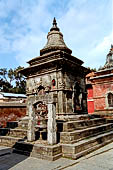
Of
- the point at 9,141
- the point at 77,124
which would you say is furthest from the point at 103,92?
the point at 9,141

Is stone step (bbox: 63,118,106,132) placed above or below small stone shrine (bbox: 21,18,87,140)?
below

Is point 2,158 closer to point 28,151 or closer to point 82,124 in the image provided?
point 28,151

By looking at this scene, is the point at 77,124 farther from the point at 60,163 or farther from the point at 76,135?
the point at 60,163

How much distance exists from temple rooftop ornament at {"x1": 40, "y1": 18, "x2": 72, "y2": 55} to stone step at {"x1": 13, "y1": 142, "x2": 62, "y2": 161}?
6.65m

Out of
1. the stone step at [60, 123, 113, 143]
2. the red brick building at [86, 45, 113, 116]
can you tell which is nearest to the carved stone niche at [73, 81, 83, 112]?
the stone step at [60, 123, 113, 143]

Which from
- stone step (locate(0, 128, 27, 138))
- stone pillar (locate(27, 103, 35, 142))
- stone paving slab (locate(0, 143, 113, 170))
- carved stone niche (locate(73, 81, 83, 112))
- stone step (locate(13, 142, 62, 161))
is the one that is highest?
carved stone niche (locate(73, 81, 83, 112))

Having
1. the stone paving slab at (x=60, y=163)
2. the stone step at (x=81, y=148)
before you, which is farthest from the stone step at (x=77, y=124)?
the stone paving slab at (x=60, y=163)

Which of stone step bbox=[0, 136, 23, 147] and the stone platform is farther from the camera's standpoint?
stone step bbox=[0, 136, 23, 147]

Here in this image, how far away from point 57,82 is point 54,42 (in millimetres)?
3735

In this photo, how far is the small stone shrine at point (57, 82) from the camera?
8.67 meters

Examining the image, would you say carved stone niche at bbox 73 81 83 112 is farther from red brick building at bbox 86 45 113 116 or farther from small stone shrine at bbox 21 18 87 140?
red brick building at bbox 86 45 113 116

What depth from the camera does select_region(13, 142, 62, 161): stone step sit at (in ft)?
19.3

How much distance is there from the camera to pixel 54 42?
11.0m

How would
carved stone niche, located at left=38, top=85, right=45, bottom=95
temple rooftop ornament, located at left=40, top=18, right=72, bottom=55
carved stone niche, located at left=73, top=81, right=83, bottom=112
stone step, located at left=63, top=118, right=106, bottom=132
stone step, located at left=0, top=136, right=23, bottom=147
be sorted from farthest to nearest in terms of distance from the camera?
temple rooftop ornament, located at left=40, top=18, right=72, bottom=55
carved stone niche, located at left=38, top=85, right=45, bottom=95
carved stone niche, located at left=73, top=81, right=83, bottom=112
stone step, located at left=0, top=136, right=23, bottom=147
stone step, located at left=63, top=118, right=106, bottom=132
